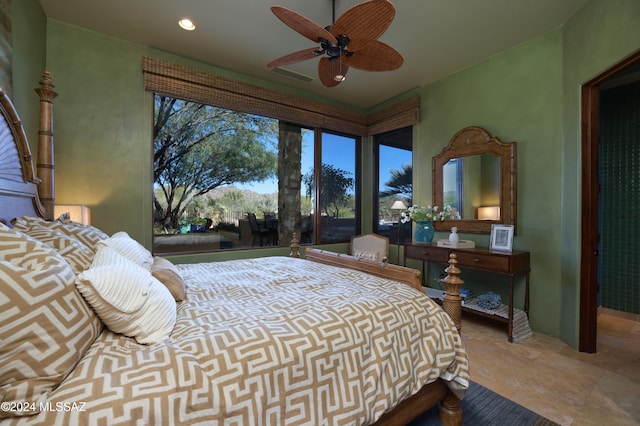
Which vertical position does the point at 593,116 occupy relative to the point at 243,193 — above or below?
above

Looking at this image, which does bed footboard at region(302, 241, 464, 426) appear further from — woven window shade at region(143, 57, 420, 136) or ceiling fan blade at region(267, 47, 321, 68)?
woven window shade at region(143, 57, 420, 136)

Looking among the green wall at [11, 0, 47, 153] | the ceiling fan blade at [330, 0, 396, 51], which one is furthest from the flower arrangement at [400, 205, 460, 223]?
the green wall at [11, 0, 47, 153]

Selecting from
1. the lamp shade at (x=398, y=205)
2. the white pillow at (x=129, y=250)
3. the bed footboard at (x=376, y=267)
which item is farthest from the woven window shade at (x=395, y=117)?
the white pillow at (x=129, y=250)

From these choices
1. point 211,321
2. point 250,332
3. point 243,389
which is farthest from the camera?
point 211,321

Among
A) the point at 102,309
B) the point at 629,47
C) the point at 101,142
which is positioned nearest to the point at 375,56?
the point at 629,47

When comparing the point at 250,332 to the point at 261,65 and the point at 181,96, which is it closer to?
the point at 181,96

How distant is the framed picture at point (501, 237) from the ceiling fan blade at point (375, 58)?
1.93 m

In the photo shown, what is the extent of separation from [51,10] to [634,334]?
6.14 meters

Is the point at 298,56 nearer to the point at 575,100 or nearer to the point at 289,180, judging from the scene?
the point at 289,180

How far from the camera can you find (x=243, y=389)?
873 mm

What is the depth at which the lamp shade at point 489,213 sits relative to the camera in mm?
3074

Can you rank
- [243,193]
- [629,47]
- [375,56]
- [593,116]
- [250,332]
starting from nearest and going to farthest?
[250,332], [629,47], [375,56], [593,116], [243,193]

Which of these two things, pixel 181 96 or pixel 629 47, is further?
pixel 181 96

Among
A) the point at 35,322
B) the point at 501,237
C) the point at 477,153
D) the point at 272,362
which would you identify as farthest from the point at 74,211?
the point at 477,153
